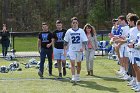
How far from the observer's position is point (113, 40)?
14188mm

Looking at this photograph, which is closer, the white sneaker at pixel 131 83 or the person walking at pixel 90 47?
the white sneaker at pixel 131 83

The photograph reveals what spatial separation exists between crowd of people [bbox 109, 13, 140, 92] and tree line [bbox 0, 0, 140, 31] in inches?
1387

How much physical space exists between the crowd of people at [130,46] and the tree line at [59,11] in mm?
35234

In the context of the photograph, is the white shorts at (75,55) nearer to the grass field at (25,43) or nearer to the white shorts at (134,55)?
the white shorts at (134,55)

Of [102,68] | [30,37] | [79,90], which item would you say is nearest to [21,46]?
Result: [30,37]

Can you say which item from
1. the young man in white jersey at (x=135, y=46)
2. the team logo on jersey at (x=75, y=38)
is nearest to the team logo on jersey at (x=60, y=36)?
the team logo on jersey at (x=75, y=38)

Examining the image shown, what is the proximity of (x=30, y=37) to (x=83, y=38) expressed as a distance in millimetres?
15279

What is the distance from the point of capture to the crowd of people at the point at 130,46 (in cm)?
1165

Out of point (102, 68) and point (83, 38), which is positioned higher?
point (83, 38)

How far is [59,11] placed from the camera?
193 ft

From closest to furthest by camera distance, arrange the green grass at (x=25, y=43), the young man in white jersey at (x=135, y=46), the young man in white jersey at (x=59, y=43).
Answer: the young man in white jersey at (x=135, y=46) → the young man in white jersey at (x=59, y=43) → the green grass at (x=25, y=43)

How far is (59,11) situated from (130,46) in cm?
4765

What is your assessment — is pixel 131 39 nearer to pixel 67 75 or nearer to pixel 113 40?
pixel 113 40

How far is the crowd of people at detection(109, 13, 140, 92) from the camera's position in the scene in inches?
459
